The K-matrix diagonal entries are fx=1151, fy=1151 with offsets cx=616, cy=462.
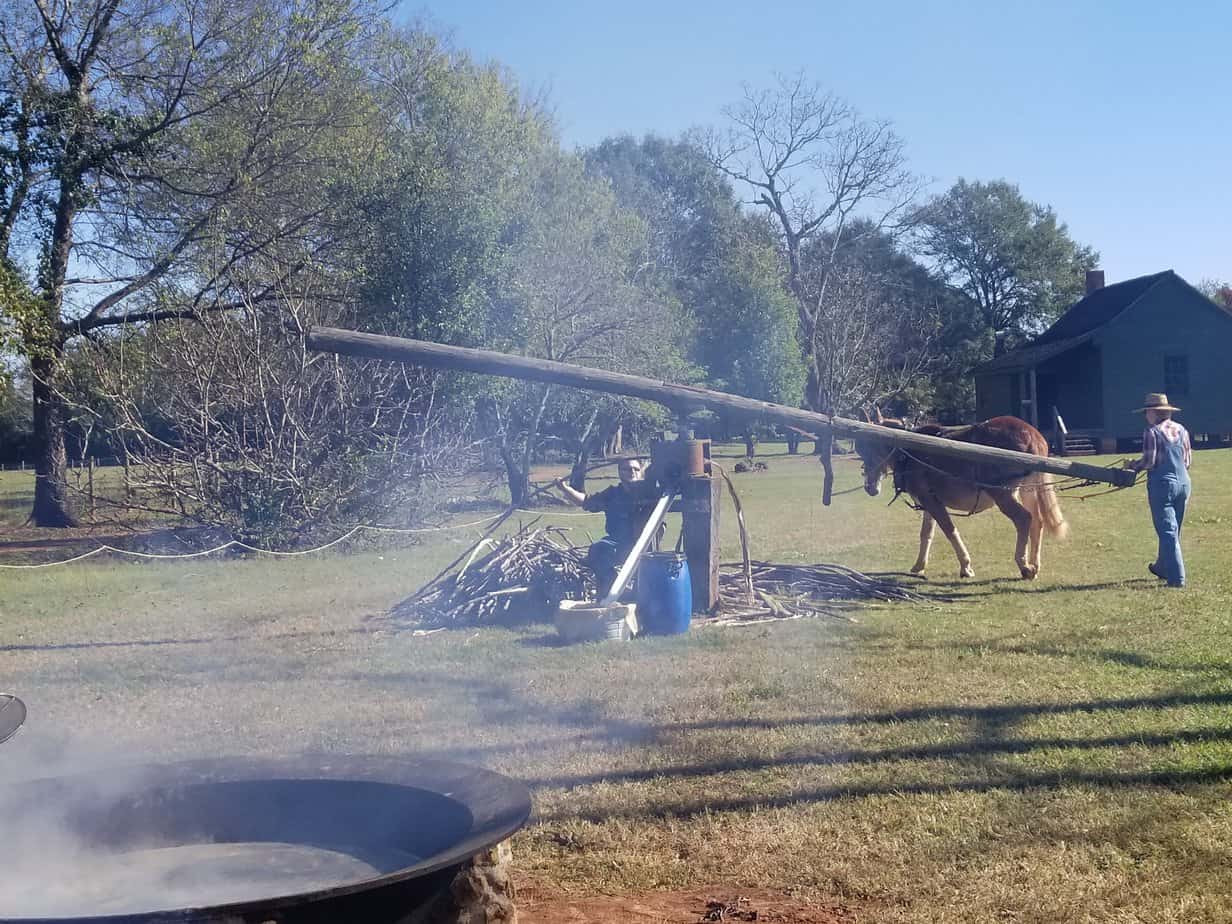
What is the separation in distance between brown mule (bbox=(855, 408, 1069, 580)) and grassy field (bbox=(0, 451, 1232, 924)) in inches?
21.3

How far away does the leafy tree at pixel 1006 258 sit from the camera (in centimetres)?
5769

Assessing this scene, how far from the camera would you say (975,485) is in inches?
498

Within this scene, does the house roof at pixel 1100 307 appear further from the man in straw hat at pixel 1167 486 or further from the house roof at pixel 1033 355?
the man in straw hat at pixel 1167 486

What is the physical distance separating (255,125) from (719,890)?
18613 mm

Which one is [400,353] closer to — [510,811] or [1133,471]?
[510,811]

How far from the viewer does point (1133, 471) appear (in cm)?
1138

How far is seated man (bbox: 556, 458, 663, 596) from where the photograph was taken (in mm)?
10641

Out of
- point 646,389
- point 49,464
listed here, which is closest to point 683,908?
point 646,389

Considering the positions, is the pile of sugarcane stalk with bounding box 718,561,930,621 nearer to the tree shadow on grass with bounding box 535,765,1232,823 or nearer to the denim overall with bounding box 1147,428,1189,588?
the denim overall with bounding box 1147,428,1189,588

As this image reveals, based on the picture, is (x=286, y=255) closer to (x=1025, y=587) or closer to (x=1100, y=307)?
(x=1025, y=587)

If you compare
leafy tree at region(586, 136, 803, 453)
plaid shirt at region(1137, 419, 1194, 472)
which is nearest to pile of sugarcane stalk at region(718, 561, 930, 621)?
plaid shirt at region(1137, 419, 1194, 472)

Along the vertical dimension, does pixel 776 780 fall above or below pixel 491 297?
below

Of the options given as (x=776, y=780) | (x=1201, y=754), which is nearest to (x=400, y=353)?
(x=776, y=780)

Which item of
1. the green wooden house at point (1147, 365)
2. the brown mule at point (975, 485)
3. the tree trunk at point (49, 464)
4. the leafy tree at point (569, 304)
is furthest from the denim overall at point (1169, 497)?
the green wooden house at point (1147, 365)
